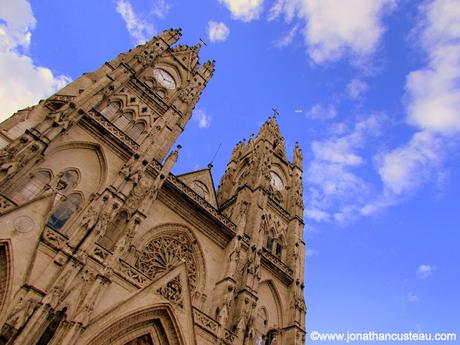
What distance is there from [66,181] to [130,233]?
3.26 metres

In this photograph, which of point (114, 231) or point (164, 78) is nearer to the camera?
point (114, 231)

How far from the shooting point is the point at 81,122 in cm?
1509

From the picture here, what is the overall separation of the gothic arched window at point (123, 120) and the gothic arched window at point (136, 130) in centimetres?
35

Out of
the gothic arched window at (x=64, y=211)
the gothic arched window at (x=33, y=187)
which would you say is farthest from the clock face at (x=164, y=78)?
the gothic arched window at (x=33, y=187)

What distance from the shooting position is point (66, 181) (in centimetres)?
1386

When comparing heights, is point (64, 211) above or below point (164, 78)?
below

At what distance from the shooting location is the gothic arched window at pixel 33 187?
40.3 feet

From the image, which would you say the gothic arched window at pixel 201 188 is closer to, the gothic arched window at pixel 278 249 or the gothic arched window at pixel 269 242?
the gothic arched window at pixel 269 242

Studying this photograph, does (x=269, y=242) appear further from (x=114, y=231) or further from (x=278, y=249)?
(x=114, y=231)

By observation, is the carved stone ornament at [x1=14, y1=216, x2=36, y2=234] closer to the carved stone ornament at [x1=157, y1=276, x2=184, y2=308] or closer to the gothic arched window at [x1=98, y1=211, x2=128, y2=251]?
the gothic arched window at [x1=98, y1=211, x2=128, y2=251]

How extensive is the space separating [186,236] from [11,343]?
895 cm

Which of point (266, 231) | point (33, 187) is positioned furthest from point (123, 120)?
point (266, 231)

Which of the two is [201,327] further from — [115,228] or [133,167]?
[133,167]

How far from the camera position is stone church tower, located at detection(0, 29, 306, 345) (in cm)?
1030
